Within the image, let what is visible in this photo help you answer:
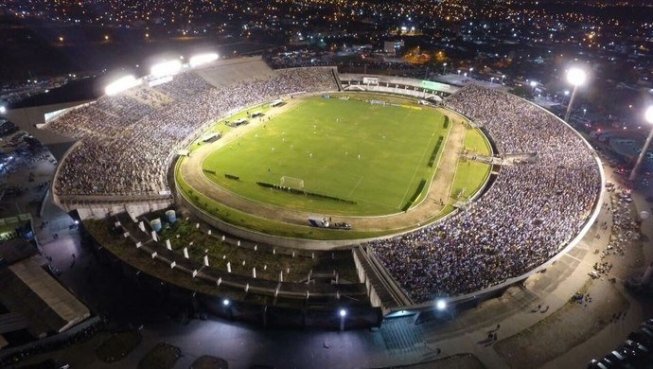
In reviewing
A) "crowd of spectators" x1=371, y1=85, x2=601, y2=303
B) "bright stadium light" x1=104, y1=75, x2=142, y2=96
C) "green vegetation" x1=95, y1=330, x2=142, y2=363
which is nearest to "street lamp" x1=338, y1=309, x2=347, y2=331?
"crowd of spectators" x1=371, y1=85, x2=601, y2=303

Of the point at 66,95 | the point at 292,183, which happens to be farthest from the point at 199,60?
the point at 292,183

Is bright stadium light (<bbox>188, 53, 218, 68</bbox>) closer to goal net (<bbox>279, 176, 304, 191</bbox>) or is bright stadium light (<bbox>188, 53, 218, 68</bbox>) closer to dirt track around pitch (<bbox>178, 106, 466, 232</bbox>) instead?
dirt track around pitch (<bbox>178, 106, 466, 232</bbox>)

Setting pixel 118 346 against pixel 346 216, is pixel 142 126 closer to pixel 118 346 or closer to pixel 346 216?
pixel 346 216

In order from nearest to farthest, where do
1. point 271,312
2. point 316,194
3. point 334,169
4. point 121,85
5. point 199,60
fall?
point 271,312
point 316,194
point 334,169
point 121,85
point 199,60

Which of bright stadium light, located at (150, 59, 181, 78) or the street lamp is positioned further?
bright stadium light, located at (150, 59, 181, 78)

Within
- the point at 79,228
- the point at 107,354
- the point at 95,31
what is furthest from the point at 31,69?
the point at 107,354

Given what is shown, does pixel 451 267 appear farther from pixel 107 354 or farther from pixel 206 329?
pixel 107 354
